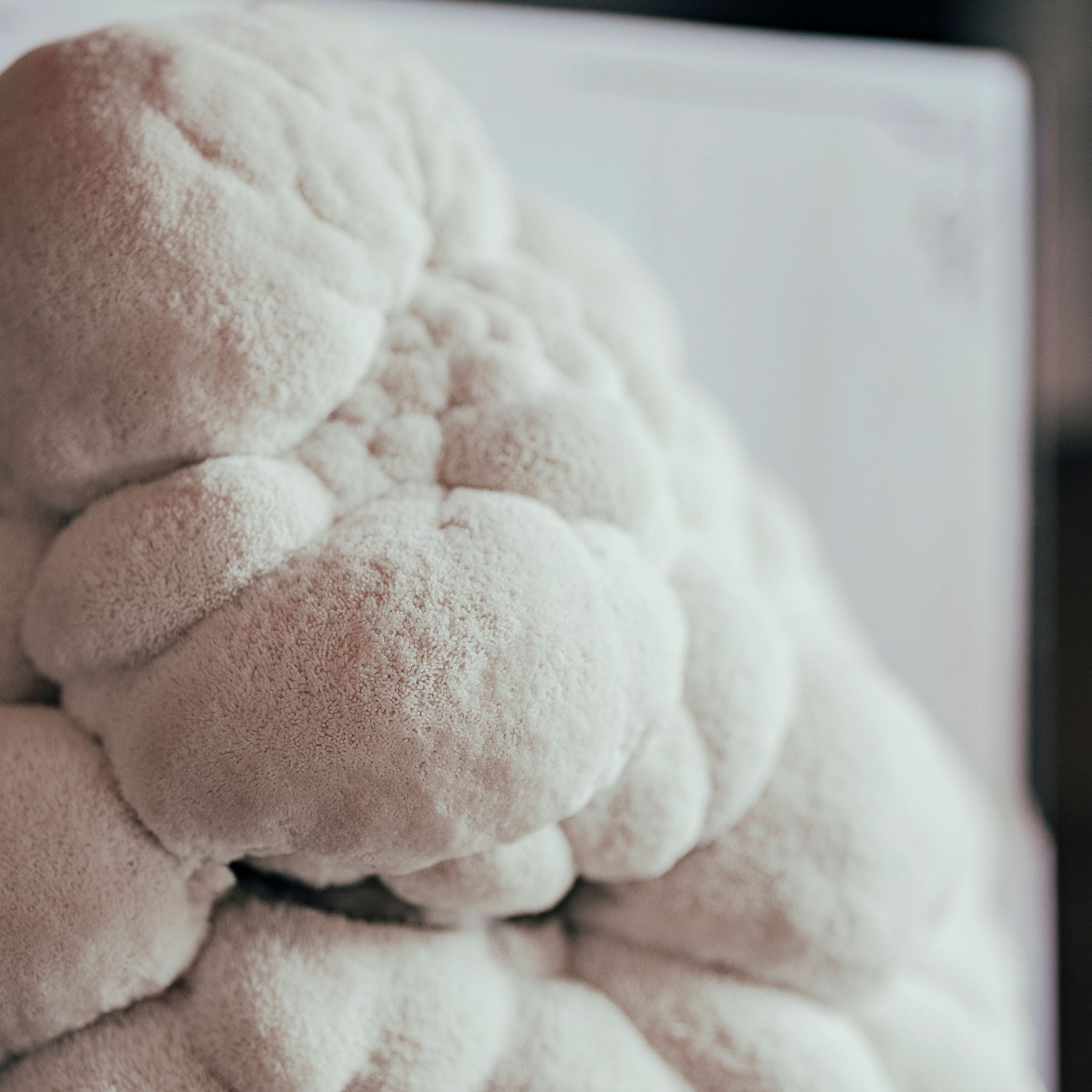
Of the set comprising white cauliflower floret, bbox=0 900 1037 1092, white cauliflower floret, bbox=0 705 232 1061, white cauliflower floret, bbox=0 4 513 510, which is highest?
white cauliflower floret, bbox=0 4 513 510

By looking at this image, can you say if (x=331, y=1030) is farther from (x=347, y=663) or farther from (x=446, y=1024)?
(x=347, y=663)

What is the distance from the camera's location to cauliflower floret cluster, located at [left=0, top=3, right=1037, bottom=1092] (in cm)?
34

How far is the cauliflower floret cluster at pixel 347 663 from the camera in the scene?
1.13ft

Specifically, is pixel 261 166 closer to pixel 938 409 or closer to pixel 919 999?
pixel 919 999

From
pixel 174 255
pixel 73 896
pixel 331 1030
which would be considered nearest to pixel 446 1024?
pixel 331 1030

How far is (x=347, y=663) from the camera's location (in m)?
0.34

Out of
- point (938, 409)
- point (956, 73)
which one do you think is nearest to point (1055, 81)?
point (956, 73)

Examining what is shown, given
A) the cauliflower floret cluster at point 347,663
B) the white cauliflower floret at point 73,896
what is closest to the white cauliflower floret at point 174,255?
the cauliflower floret cluster at point 347,663

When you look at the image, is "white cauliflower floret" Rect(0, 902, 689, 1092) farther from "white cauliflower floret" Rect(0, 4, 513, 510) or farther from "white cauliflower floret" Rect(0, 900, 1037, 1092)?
"white cauliflower floret" Rect(0, 4, 513, 510)

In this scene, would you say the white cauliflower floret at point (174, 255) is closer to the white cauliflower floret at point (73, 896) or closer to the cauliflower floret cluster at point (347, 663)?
the cauliflower floret cluster at point (347, 663)

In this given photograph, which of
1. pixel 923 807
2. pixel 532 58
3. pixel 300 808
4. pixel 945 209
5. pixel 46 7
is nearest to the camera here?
pixel 300 808

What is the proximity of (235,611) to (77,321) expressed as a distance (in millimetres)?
127

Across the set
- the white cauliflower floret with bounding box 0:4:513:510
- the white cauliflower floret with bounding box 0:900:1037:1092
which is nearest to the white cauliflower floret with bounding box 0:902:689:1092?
the white cauliflower floret with bounding box 0:900:1037:1092

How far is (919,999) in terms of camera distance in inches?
21.1
